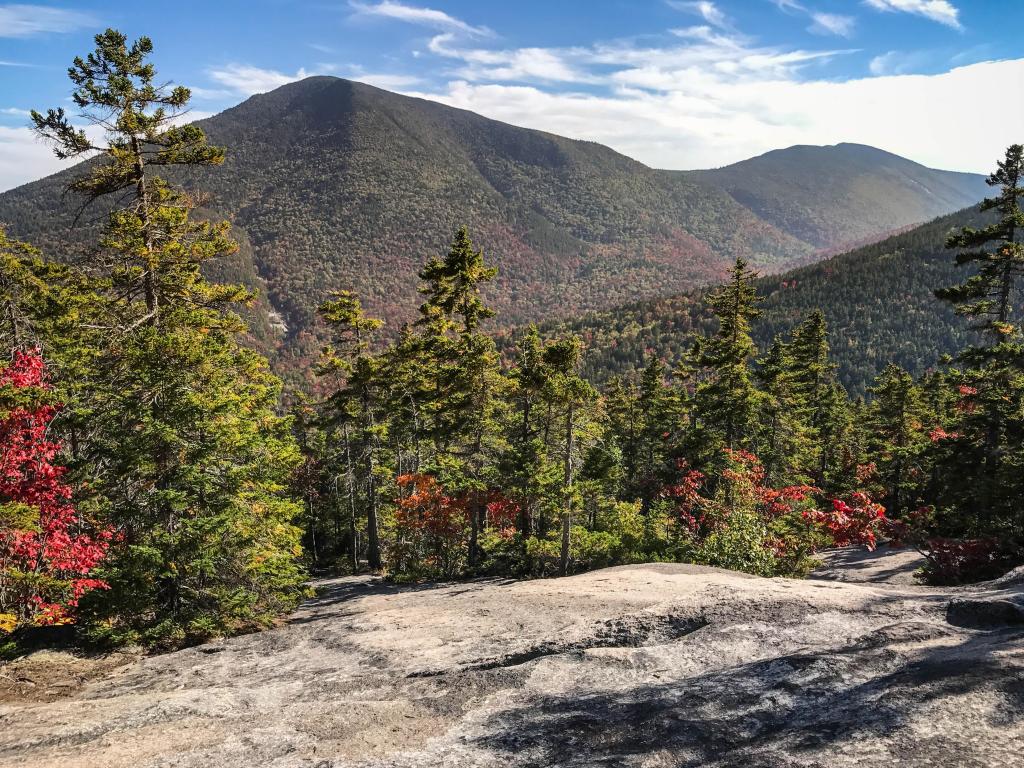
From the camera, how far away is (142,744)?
7395 millimetres

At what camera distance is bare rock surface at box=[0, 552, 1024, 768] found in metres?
5.80

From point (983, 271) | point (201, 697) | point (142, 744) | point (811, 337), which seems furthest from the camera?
point (811, 337)

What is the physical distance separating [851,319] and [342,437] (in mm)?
174837

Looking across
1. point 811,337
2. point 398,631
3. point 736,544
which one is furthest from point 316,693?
point 811,337

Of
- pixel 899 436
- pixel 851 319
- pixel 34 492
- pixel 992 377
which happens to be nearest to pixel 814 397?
pixel 899 436

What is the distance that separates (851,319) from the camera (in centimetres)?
16788

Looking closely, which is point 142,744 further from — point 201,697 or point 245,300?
point 245,300

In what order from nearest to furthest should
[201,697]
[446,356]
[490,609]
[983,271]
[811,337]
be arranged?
[201,697], [490,609], [983,271], [446,356], [811,337]

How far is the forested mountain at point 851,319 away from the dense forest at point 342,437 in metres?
113

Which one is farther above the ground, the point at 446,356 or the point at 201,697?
the point at 446,356

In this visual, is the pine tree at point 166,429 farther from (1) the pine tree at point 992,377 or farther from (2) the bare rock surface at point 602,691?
(1) the pine tree at point 992,377

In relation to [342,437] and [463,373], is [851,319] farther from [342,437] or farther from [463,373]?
[463,373]

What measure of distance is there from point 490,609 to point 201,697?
6.48m

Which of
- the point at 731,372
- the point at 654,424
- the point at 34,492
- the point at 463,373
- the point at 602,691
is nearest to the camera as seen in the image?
→ the point at 602,691
